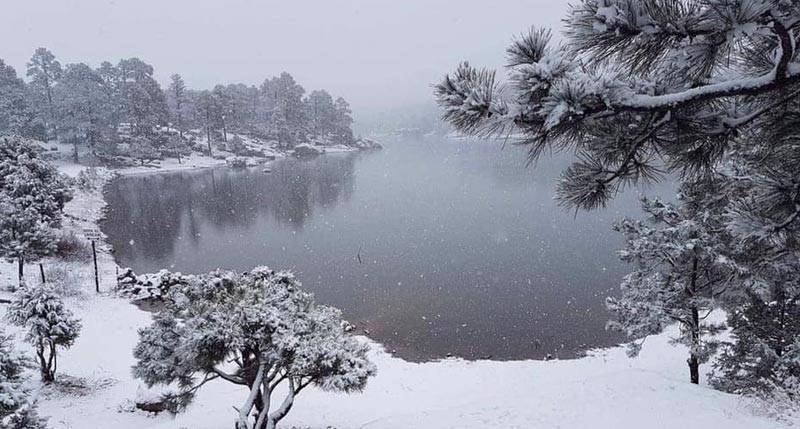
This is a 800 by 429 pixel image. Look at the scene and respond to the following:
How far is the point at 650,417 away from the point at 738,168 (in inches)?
224

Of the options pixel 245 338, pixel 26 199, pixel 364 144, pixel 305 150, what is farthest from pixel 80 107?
pixel 245 338

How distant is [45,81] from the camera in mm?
59188

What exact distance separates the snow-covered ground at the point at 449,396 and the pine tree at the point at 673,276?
136 centimetres

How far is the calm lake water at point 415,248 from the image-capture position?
1767 centimetres

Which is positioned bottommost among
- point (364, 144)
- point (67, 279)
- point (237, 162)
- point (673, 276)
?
point (67, 279)

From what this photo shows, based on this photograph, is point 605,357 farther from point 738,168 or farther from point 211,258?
point 211,258

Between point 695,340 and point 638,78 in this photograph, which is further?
point 695,340

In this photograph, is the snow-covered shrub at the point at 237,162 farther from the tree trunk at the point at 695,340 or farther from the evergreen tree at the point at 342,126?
the tree trunk at the point at 695,340

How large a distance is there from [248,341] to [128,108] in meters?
68.1

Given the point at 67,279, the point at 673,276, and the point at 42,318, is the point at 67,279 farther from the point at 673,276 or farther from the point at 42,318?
the point at 673,276

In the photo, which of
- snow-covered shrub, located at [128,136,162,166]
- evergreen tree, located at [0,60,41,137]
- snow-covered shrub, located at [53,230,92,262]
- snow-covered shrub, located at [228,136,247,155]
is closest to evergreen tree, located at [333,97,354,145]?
snow-covered shrub, located at [228,136,247,155]

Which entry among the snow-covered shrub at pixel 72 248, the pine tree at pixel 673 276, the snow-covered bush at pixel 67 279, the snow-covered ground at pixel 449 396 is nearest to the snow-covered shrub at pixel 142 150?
the snow-covered shrub at pixel 72 248

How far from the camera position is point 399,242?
28297 mm

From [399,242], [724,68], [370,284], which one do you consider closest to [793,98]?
[724,68]
